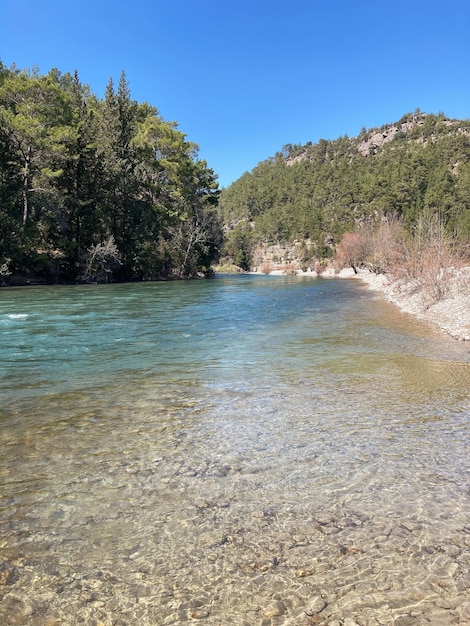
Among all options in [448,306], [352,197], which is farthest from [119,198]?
[352,197]

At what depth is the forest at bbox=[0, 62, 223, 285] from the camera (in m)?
36.8

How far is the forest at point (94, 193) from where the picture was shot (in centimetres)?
3681

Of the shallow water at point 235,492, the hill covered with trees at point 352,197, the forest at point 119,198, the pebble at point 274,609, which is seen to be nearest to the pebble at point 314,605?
the shallow water at point 235,492

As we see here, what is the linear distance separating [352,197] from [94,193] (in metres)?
80.6

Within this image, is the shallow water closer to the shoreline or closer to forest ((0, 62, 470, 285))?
the shoreline

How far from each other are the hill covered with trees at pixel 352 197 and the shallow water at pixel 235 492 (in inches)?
2120

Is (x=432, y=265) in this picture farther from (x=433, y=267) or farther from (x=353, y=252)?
(x=353, y=252)

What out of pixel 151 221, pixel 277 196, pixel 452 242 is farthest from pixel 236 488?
pixel 277 196

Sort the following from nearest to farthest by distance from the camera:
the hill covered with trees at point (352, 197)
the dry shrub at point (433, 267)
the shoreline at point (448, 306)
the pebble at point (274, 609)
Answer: the pebble at point (274, 609) < the shoreline at point (448, 306) < the dry shrub at point (433, 267) < the hill covered with trees at point (352, 197)

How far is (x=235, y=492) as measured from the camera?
178 inches

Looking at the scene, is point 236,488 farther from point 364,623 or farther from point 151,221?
point 151,221

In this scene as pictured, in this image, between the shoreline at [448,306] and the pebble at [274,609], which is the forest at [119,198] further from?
the pebble at [274,609]

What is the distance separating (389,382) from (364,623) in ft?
20.8

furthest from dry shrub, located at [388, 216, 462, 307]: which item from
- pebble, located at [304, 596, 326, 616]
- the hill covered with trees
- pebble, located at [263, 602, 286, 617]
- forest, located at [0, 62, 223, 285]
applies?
the hill covered with trees
